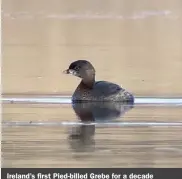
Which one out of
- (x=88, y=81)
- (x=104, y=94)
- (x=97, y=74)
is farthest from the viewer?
(x=97, y=74)

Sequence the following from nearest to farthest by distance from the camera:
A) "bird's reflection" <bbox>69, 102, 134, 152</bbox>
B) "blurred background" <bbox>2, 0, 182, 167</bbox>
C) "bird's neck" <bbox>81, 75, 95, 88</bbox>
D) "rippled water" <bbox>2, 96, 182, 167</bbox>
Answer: "rippled water" <bbox>2, 96, 182, 167</bbox> → "blurred background" <bbox>2, 0, 182, 167</bbox> → "bird's reflection" <bbox>69, 102, 134, 152</bbox> → "bird's neck" <bbox>81, 75, 95, 88</bbox>

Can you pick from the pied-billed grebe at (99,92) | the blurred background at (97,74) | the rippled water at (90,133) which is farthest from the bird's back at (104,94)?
the blurred background at (97,74)

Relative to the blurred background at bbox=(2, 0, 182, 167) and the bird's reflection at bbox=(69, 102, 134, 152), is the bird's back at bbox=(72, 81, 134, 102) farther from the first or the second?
the blurred background at bbox=(2, 0, 182, 167)

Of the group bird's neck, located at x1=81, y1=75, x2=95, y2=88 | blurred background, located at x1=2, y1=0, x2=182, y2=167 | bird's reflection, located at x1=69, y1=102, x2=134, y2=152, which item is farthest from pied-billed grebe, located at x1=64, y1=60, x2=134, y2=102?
blurred background, located at x1=2, y1=0, x2=182, y2=167

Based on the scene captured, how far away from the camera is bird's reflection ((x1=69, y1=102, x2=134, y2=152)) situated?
11.4 m

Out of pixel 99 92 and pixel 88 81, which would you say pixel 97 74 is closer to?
pixel 88 81

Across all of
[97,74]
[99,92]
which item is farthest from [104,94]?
[97,74]

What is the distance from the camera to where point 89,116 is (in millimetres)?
13805

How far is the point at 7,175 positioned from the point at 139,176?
1086 mm

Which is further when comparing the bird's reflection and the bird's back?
the bird's back

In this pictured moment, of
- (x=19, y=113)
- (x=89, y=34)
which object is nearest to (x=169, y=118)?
(x=19, y=113)

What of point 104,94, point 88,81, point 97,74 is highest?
point 88,81

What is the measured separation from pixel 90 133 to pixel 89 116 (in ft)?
5.48

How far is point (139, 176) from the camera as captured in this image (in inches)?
372
